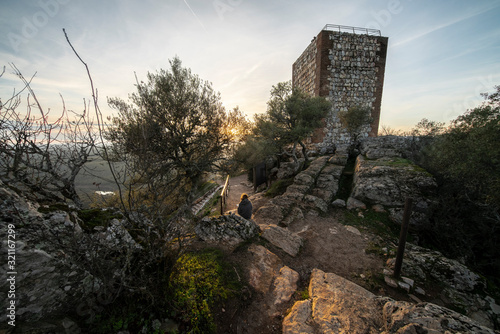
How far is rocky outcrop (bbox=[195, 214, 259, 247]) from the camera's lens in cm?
496

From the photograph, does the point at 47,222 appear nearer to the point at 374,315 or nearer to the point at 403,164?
the point at 374,315

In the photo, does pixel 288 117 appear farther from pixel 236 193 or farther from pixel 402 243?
pixel 402 243

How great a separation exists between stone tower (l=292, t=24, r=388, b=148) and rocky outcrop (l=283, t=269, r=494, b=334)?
1567 centimetres

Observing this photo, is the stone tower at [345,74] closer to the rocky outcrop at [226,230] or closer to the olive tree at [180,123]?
the olive tree at [180,123]

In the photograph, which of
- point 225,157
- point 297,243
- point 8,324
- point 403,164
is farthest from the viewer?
point 225,157

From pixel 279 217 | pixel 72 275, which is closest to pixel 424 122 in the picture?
pixel 279 217

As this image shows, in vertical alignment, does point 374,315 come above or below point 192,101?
below

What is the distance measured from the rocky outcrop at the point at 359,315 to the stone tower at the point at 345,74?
51.4 ft

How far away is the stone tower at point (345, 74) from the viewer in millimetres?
17094

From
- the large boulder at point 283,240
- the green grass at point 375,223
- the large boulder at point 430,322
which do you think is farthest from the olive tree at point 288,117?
the large boulder at point 430,322

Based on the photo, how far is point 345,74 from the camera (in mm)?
17531

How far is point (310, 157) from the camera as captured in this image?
52.6 ft

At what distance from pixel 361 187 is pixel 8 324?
10.8 meters

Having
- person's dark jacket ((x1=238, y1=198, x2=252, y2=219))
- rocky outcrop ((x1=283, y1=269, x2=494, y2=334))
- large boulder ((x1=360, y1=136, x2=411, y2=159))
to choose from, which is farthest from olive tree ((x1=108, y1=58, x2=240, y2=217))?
large boulder ((x1=360, y1=136, x2=411, y2=159))
